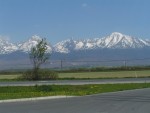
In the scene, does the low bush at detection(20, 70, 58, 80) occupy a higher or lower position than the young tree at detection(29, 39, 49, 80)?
lower

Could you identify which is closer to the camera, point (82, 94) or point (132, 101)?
point (132, 101)

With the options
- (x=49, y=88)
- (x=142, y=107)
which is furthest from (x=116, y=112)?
(x=49, y=88)

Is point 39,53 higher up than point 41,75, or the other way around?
point 39,53

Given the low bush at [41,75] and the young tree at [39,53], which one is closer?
the low bush at [41,75]

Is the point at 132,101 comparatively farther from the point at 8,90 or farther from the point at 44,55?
the point at 44,55

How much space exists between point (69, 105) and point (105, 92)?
9.47m

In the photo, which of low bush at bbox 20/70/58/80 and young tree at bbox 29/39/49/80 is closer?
low bush at bbox 20/70/58/80

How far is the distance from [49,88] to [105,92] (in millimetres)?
3999

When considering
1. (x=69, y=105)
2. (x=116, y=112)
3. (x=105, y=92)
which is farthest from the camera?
(x=105, y=92)

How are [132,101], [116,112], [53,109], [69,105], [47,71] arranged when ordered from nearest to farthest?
1. [116,112]
2. [53,109]
3. [69,105]
4. [132,101]
5. [47,71]

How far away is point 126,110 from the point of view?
67.5 feet

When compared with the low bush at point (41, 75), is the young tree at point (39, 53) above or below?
above

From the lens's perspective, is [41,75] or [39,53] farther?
[39,53]

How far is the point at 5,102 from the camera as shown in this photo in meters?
26.0
